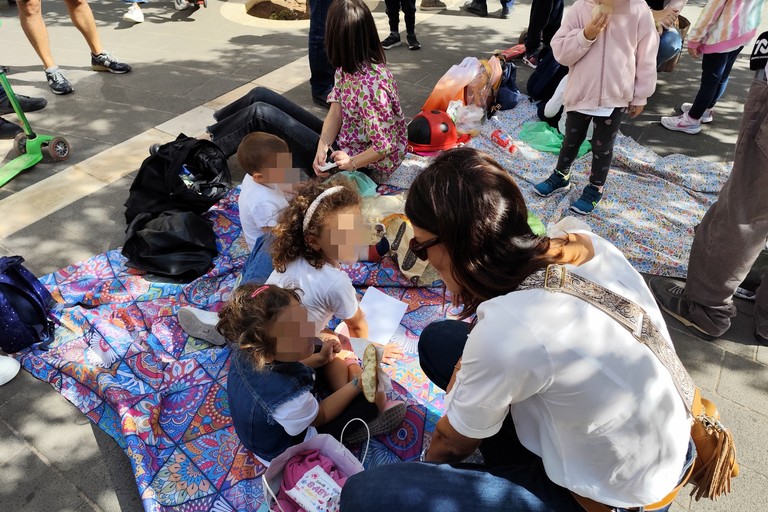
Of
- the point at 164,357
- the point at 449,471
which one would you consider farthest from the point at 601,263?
the point at 164,357

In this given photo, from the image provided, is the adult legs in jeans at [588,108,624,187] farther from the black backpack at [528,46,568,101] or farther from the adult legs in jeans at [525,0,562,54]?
the adult legs in jeans at [525,0,562,54]

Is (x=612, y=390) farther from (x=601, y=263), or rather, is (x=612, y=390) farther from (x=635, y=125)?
(x=635, y=125)

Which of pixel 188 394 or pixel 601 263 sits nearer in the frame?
pixel 601 263

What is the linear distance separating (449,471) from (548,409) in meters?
0.42

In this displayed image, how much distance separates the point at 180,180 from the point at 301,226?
1551 millimetres

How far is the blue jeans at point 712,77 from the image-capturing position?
3.99 meters

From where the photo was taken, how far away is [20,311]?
255 cm

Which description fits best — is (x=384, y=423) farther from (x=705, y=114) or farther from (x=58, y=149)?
(x=705, y=114)

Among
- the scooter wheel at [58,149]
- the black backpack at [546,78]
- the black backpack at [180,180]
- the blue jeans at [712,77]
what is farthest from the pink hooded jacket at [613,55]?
the scooter wheel at [58,149]

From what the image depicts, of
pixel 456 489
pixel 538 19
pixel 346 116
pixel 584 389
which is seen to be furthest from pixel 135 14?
pixel 584 389

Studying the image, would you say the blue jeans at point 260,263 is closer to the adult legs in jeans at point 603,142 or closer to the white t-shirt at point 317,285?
the white t-shirt at point 317,285

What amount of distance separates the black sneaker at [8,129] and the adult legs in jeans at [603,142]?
4630 mm

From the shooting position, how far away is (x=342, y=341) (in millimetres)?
2551

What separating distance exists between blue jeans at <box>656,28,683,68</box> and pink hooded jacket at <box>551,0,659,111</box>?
70.8 inches
